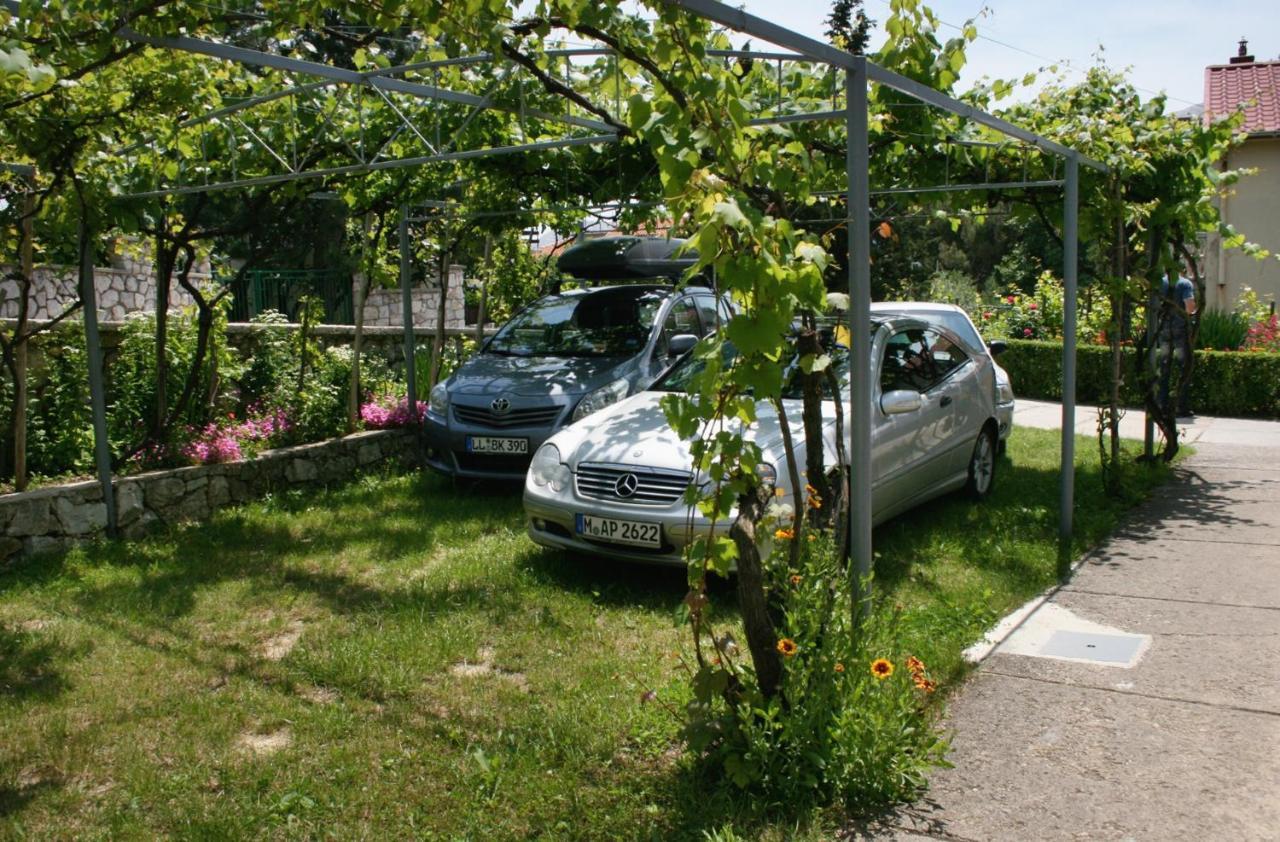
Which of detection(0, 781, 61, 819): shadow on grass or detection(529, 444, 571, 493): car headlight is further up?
detection(529, 444, 571, 493): car headlight

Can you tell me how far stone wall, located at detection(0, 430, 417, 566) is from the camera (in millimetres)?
7324

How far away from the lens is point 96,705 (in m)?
4.83

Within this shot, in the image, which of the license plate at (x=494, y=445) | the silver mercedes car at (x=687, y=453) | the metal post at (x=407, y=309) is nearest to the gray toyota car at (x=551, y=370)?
the license plate at (x=494, y=445)

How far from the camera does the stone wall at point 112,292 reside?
13.2 m

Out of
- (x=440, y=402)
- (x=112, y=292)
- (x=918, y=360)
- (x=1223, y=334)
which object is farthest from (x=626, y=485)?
(x=1223, y=334)

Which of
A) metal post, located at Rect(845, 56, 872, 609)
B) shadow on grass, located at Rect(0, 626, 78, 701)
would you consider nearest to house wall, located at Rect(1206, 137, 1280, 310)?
metal post, located at Rect(845, 56, 872, 609)

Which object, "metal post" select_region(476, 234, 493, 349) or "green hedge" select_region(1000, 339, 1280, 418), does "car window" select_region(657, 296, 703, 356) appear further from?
"green hedge" select_region(1000, 339, 1280, 418)

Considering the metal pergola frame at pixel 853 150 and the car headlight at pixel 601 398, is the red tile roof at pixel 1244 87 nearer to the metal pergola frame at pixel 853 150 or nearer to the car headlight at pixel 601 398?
the metal pergola frame at pixel 853 150

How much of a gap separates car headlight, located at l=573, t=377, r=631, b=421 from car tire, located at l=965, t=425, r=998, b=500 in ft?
9.58

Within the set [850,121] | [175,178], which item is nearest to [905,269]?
[175,178]

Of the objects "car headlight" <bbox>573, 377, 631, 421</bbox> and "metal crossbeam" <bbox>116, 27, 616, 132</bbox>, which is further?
"car headlight" <bbox>573, 377, 631, 421</bbox>

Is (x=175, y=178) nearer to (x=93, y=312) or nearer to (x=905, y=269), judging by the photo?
(x=93, y=312)

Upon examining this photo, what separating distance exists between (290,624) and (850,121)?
4.04 meters

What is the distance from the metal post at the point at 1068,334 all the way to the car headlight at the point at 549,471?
3.32m
